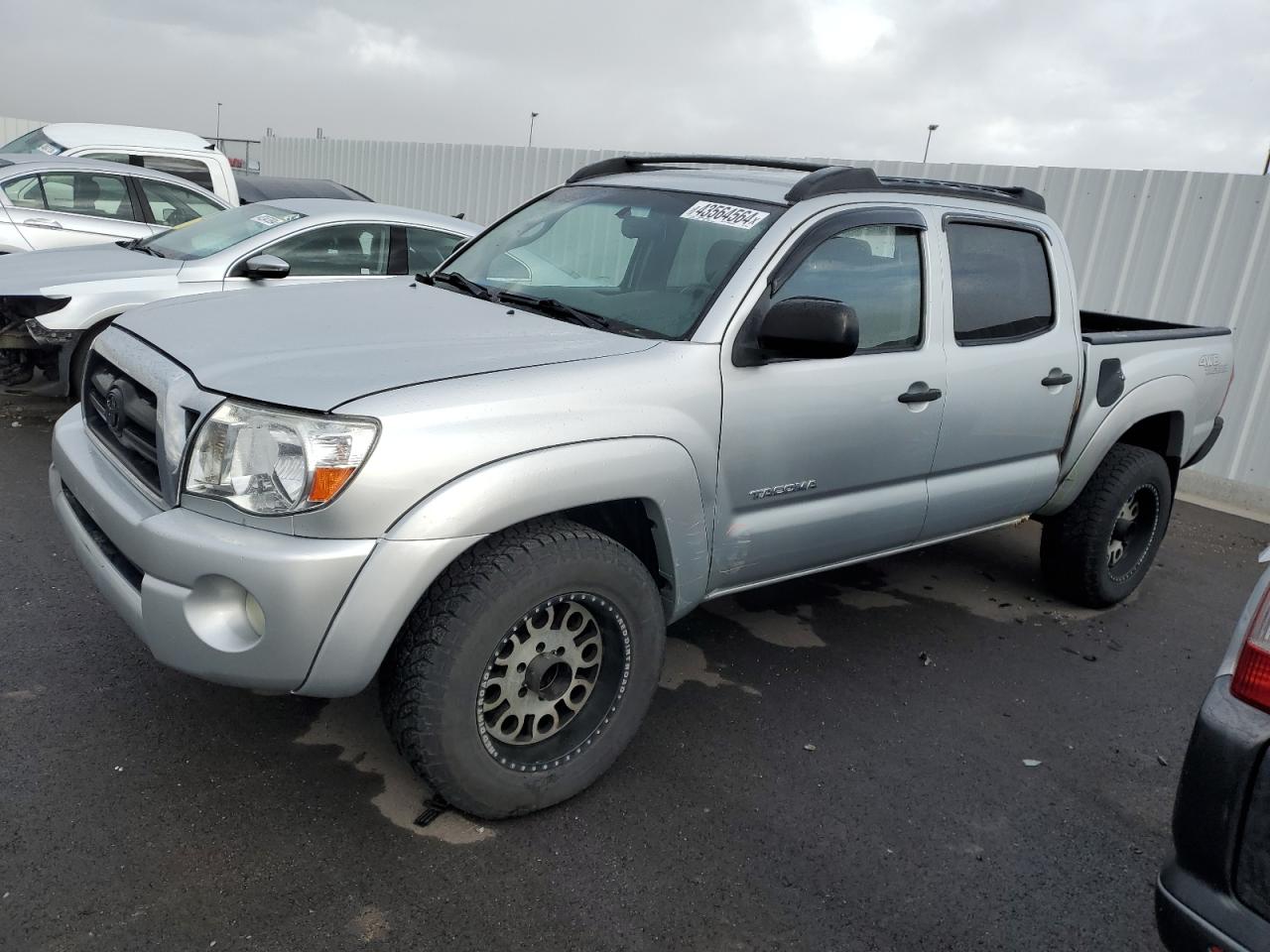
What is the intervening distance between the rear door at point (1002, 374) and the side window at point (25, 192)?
7673mm

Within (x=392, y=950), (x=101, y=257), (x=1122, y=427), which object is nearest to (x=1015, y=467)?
(x=1122, y=427)

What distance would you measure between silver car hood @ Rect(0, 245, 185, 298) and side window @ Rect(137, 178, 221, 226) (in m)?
2.34

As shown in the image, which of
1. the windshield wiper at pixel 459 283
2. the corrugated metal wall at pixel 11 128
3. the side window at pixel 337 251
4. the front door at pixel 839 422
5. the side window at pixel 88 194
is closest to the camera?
the front door at pixel 839 422

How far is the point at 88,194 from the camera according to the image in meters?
8.47

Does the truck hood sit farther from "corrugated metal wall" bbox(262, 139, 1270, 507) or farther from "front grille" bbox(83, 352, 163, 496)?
"corrugated metal wall" bbox(262, 139, 1270, 507)

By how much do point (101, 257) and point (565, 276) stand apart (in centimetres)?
421

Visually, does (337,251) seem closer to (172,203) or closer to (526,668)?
(172,203)

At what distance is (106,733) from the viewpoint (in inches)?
120

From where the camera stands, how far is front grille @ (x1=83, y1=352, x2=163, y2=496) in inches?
106

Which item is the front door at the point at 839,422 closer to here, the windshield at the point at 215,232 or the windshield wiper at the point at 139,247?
the windshield at the point at 215,232

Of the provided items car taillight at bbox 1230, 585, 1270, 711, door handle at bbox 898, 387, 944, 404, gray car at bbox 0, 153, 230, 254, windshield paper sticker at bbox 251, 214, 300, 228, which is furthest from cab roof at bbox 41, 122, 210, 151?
car taillight at bbox 1230, 585, 1270, 711

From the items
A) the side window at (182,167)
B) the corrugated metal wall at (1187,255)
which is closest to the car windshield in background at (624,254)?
the corrugated metal wall at (1187,255)

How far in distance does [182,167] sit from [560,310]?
9189 mm

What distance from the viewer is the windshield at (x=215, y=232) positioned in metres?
6.32
